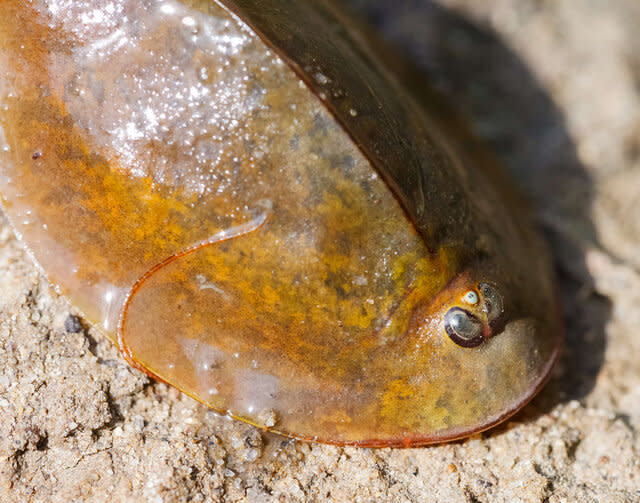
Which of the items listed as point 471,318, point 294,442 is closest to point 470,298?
point 471,318

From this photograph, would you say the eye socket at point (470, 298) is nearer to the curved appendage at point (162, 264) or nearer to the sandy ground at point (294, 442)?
the sandy ground at point (294, 442)

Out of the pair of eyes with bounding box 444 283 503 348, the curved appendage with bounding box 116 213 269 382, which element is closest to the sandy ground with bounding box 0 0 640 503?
the curved appendage with bounding box 116 213 269 382

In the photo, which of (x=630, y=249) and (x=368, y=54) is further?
(x=630, y=249)

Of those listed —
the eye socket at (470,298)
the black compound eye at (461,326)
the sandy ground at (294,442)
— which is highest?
the eye socket at (470,298)

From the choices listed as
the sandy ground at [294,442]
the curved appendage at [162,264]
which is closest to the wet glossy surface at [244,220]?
the curved appendage at [162,264]

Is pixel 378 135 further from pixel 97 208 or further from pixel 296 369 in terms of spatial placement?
pixel 97 208

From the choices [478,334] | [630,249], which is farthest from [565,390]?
[630,249]
